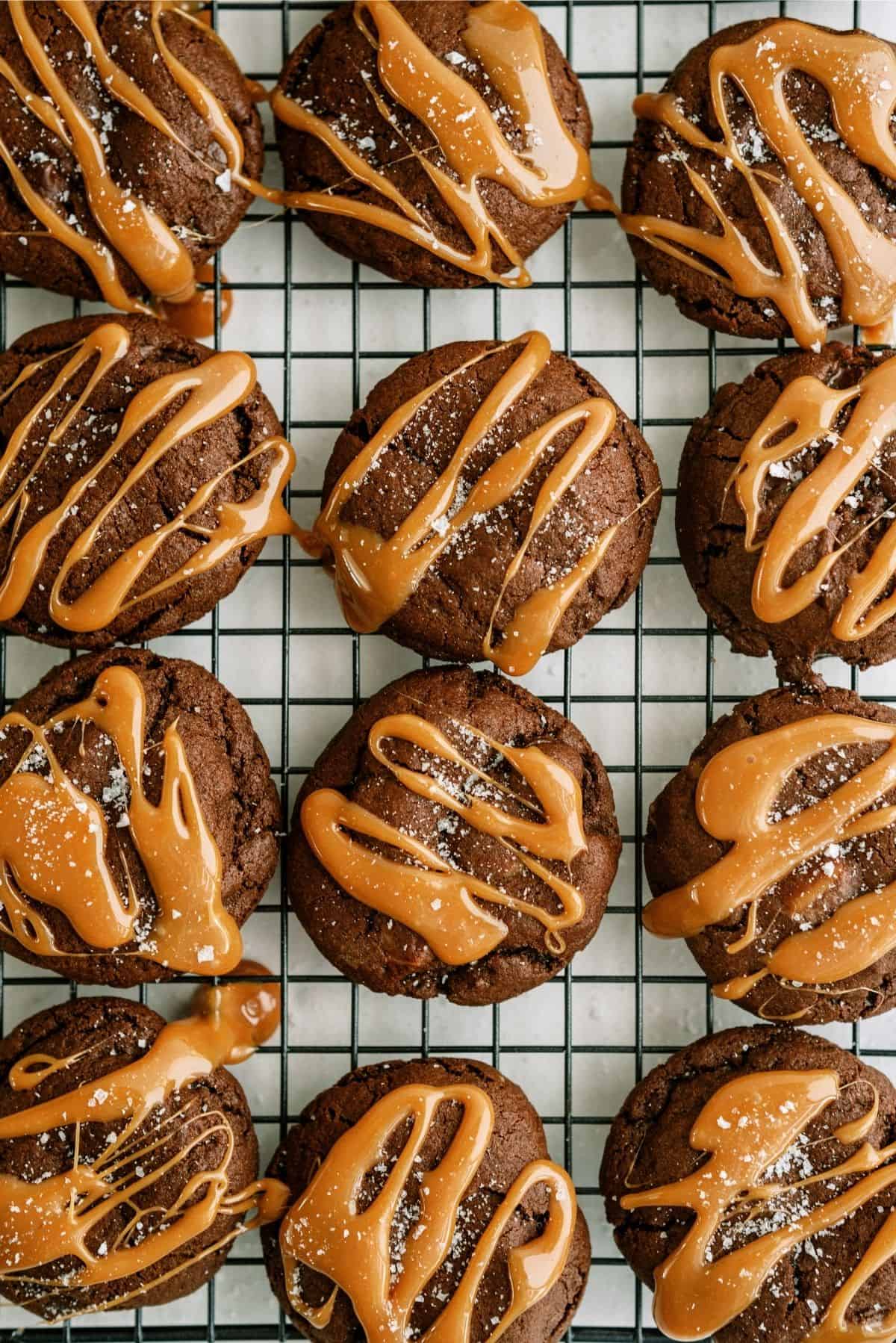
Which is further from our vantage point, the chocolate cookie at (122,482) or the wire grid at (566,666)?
the wire grid at (566,666)

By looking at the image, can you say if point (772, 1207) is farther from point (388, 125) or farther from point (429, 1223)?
point (388, 125)

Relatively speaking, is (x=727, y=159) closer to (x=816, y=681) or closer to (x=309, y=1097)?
(x=816, y=681)

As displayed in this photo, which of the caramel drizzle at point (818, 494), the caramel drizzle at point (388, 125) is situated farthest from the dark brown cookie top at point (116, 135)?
the caramel drizzle at point (818, 494)

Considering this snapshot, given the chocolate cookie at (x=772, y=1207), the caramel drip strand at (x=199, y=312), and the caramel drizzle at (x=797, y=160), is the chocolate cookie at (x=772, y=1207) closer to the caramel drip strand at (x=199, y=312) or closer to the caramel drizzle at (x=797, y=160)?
the caramel drizzle at (x=797, y=160)

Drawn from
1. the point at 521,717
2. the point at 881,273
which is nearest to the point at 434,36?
the point at 881,273

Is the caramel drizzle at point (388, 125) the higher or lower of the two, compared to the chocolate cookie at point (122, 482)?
higher

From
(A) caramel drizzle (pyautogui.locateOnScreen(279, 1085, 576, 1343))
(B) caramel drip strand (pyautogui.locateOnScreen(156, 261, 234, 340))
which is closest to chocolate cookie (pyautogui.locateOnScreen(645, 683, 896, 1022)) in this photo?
(A) caramel drizzle (pyautogui.locateOnScreen(279, 1085, 576, 1343))
